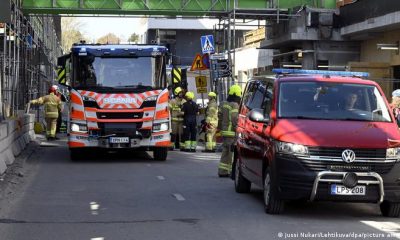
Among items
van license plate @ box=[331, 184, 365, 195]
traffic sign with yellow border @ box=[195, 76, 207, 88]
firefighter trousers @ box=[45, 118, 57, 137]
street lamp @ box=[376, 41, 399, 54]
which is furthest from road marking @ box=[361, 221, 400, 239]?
firefighter trousers @ box=[45, 118, 57, 137]

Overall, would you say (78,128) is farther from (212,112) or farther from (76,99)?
(212,112)

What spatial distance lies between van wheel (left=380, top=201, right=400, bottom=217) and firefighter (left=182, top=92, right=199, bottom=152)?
1230 centimetres

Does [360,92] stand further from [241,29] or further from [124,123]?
[241,29]

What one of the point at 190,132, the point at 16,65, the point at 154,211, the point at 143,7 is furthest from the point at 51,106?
the point at 154,211

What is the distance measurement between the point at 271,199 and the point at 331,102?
1650mm

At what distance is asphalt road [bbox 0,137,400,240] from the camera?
815cm

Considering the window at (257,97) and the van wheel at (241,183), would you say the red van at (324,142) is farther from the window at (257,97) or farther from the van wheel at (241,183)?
the van wheel at (241,183)

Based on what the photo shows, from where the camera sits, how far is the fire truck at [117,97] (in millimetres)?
16688

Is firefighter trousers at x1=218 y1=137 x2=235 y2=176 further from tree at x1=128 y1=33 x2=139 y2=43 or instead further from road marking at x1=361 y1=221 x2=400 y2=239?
tree at x1=128 y1=33 x2=139 y2=43

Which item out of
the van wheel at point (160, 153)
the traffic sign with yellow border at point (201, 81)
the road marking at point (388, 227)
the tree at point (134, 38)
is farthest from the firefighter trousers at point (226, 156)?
the tree at point (134, 38)

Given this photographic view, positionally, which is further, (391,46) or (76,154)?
(391,46)

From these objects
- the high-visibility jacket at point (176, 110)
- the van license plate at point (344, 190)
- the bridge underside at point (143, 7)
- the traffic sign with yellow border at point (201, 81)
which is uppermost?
the bridge underside at point (143, 7)

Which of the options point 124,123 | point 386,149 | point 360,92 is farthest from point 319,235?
point 124,123

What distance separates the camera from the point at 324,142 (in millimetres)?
8625
